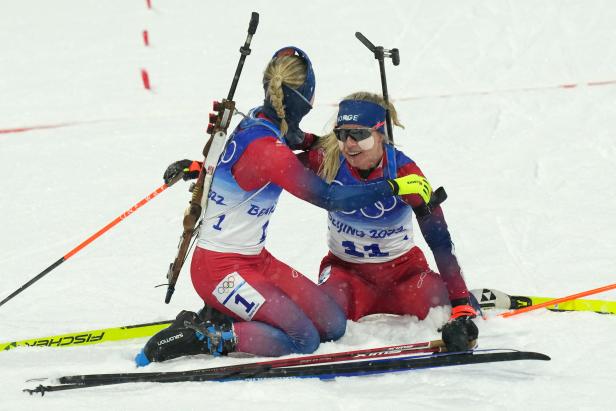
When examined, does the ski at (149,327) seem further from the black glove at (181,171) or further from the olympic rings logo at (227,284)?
the black glove at (181,171)

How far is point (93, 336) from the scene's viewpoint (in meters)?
4.55

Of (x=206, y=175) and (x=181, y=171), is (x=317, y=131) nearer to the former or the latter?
(x=181, y=171)

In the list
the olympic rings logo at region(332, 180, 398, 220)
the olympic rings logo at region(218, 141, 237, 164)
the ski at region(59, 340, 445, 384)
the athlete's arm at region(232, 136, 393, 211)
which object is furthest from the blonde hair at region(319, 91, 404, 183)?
the ski at region(59, 340, 445, 384)

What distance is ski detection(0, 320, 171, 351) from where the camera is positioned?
4449mm

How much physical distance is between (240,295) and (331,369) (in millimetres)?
671

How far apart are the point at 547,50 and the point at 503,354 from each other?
9.29 m

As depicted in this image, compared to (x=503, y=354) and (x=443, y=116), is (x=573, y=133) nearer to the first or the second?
(x=443, y=116)

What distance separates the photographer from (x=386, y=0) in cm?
1499

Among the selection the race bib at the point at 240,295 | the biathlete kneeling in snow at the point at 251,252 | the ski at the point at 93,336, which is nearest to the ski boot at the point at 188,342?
the biathlete kneeling in snow at the point at 251,252

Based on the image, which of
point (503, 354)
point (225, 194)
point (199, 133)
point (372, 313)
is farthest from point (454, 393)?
point (199, 133)

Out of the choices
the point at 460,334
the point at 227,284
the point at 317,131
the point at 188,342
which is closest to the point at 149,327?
the point at 188,342

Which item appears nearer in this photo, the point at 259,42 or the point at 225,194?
the point at 225,194

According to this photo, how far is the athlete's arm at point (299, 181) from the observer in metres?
3.92

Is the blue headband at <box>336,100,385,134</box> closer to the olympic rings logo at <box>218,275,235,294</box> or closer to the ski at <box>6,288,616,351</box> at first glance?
the olympic rings logo at <box>218,275,235,294</box>
